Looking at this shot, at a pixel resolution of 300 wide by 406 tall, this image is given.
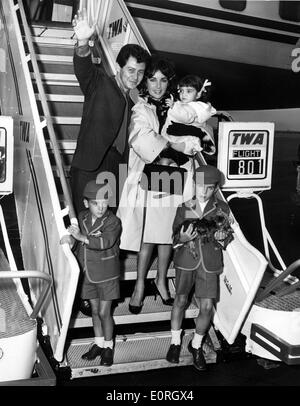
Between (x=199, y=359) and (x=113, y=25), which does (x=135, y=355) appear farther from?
(x=113, y=25)

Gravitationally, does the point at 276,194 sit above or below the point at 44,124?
below

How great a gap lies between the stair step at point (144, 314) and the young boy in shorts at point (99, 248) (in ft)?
0.86

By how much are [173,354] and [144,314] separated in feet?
1.13

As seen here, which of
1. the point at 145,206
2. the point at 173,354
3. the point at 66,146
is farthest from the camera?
the point at 66,146

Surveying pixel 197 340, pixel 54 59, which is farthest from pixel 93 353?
pixel 54 59

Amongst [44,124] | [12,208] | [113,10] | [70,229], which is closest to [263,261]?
[70,229]

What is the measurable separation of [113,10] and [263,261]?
333 centimetres

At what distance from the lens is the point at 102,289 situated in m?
3.39

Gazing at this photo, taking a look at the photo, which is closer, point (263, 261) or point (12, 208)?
point (263, 261)

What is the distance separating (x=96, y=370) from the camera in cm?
343

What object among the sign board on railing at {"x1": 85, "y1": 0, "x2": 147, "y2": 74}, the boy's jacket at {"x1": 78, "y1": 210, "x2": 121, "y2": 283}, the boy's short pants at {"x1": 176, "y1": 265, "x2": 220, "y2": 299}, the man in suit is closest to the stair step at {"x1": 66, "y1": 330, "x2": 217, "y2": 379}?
the boy's short pants at {"x1": 176, "y1": 265, "x2": 220, "y2": 299}

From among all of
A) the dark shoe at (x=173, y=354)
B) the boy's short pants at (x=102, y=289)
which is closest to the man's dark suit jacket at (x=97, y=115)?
the boy's short pants at (x=102, y=289)

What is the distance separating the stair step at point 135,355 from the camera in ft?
11.3
